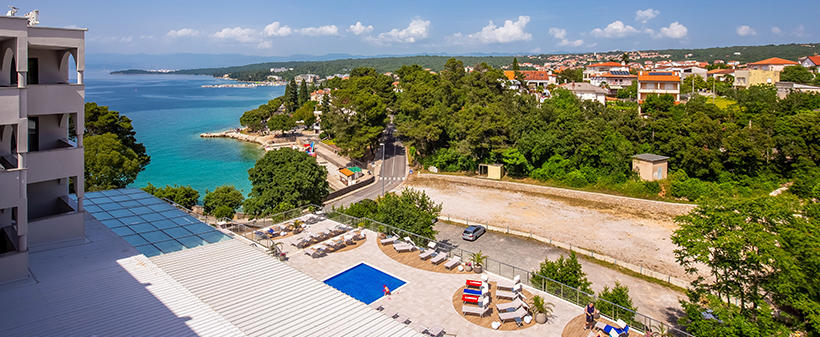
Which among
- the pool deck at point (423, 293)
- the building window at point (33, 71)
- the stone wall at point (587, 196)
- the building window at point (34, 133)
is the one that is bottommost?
the pool deck at point (423, 293)

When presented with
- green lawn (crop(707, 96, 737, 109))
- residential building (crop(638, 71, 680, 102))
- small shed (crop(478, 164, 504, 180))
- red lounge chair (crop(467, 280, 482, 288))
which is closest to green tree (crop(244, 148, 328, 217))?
red lounge chair (crop(467, 280, 482, 288))

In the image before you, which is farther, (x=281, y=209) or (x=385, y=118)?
(x=385, y=118)

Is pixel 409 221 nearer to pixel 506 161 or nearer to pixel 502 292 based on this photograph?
pixel 502 292

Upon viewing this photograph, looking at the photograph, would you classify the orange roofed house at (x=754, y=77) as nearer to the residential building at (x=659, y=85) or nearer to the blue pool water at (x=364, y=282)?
the residential building at (x=659, y=85)

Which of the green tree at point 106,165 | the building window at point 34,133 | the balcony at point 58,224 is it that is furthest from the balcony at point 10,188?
the green tree at point 106,165

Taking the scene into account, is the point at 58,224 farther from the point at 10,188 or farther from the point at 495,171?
the point at 495,171

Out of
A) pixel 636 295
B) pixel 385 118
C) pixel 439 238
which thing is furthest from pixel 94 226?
pixel 385 118
